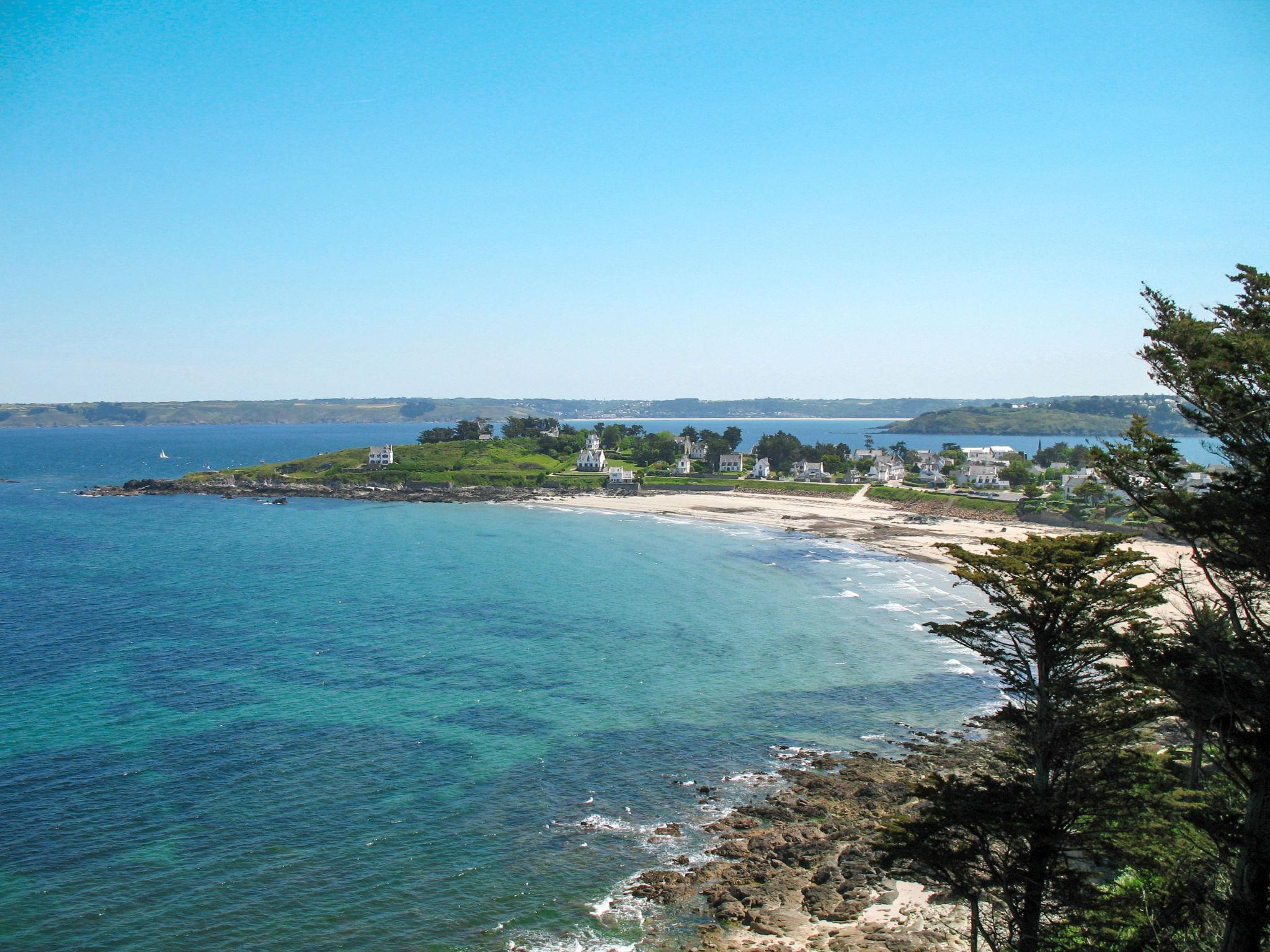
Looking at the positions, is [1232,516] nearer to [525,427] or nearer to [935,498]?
[935,498]

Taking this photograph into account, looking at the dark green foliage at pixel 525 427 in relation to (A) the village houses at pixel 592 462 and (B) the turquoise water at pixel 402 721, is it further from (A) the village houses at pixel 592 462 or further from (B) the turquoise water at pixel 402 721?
(B) the turquoise water at pixel 402 721

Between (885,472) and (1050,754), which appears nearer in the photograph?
(1050,754)

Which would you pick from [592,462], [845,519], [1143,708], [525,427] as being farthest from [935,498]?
[525,427]

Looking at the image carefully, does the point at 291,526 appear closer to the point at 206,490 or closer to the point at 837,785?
the point at 206,490

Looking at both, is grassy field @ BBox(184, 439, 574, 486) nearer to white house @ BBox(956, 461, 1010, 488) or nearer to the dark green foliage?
the dark green foliage

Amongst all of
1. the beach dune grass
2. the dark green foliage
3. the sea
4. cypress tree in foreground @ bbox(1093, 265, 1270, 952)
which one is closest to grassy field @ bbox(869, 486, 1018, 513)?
the beach dune grass
